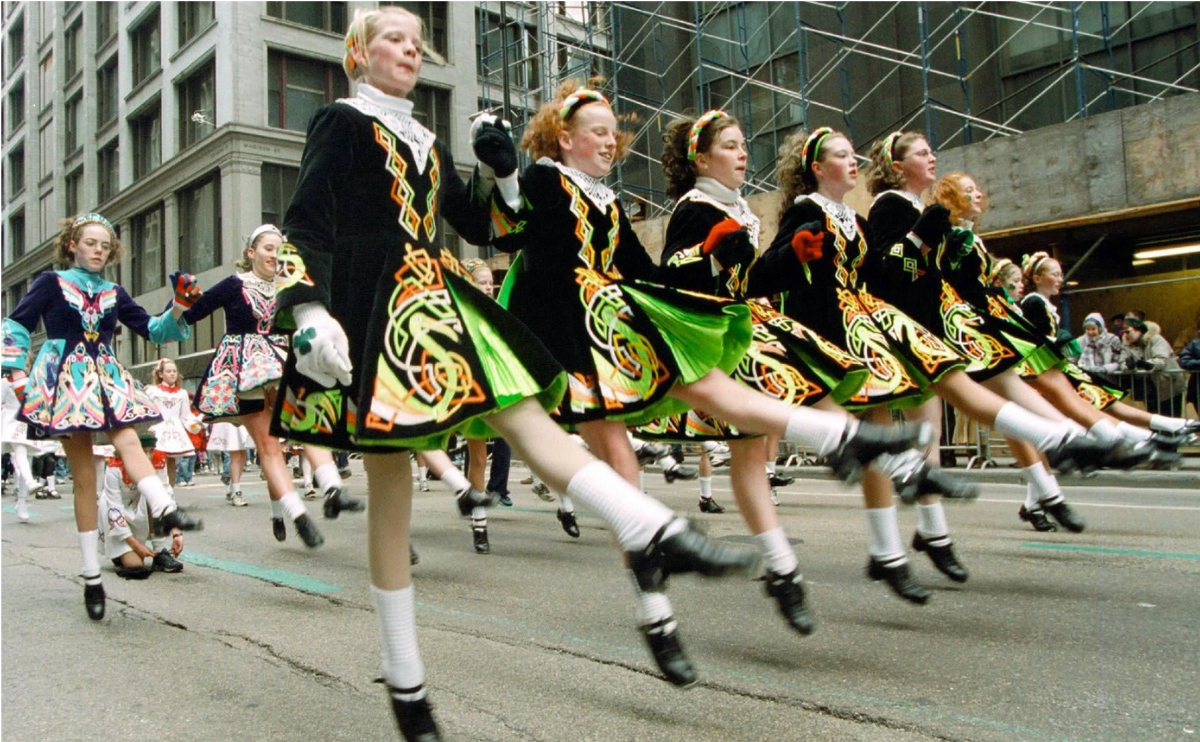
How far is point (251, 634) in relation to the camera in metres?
4.32

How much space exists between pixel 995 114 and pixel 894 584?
14333mm

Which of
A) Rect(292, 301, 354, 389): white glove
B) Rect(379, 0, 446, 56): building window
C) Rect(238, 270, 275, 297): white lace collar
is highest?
Rect(379, 0, 446, 56): building window

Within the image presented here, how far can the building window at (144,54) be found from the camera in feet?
31.7

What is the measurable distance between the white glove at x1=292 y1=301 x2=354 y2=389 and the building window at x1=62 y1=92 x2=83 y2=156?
24.8ft

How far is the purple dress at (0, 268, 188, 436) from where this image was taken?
4.98 m

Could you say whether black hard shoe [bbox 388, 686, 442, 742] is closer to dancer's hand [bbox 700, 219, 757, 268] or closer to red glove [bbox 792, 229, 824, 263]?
dancer's hand [bbox 700, 219, 757, 268]

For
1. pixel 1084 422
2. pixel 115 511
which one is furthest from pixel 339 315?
pixel 1084 422

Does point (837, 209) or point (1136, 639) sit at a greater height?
point (837, 209)

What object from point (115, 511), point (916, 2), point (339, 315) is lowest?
point (115, 511)

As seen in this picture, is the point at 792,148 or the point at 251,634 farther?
the point at 792,148

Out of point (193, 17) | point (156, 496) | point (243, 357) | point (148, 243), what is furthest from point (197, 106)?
point (156, 496)

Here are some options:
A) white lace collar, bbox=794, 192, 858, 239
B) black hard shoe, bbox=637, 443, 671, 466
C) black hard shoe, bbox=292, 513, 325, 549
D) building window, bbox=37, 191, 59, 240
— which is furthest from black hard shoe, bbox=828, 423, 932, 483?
building window, bbox=37, 191, 59, 240

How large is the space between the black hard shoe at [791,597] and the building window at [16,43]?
9679 millimetres

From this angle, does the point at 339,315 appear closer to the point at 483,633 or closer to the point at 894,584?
the point at 483,633
